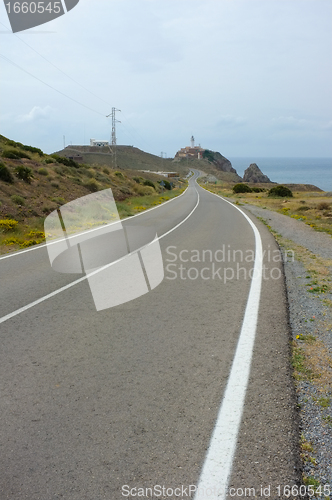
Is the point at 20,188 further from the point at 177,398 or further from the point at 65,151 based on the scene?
the point at 65,151

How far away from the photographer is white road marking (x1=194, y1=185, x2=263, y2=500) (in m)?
2.54

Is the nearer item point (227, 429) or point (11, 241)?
point (227, 429)

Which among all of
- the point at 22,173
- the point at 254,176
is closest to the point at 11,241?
the point at 22,173

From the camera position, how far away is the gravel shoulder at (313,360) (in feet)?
9.14

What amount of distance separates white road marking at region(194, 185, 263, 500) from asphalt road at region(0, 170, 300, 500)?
4cm

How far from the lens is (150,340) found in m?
4.81

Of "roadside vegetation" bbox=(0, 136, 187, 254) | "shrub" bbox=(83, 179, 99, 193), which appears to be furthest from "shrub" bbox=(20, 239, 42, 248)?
"shrub" bbox=(83, 179, 99, 193)

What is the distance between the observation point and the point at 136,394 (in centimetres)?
361

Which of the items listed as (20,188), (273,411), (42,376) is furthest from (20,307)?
(20,188)

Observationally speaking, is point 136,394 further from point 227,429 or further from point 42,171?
point 42,171

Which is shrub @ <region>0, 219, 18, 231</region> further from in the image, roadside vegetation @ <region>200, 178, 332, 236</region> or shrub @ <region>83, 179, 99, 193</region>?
shrub @ <region>83, 179, 99, 193</region>

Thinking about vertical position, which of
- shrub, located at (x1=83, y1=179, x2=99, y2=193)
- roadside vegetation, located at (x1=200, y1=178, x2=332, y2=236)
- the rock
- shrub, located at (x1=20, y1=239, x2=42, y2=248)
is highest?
the rock

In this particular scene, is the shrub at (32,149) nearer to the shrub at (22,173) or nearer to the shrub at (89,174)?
the shrub at (89,174)

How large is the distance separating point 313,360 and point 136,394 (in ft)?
6.36
